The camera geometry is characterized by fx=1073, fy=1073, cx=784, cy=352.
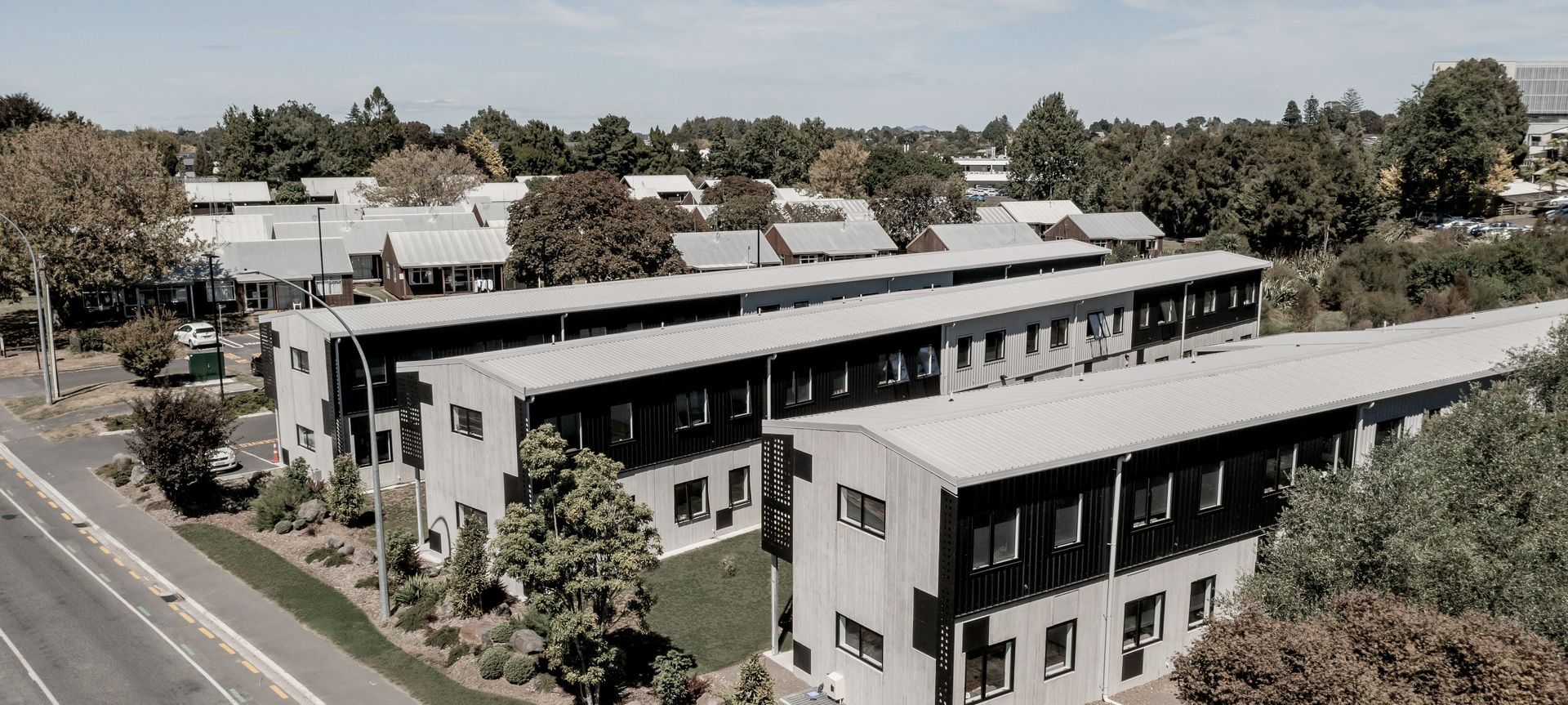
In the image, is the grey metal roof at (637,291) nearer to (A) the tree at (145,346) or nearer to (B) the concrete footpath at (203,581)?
(B) the concrete footpath at (203,581)

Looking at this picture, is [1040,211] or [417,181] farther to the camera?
[1040,211]

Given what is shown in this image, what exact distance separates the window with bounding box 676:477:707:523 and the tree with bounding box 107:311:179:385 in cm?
3904

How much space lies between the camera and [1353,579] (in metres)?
22.3

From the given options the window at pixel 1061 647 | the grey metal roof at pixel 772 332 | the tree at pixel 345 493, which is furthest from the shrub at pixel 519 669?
the tree at pixel 345 493

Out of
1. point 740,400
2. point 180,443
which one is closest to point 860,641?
point 740,400

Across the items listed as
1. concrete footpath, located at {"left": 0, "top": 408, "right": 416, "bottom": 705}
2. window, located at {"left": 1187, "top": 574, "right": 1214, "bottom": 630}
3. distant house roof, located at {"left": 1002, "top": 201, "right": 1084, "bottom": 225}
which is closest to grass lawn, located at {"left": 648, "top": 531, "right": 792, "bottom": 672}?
concrete footpath, located at {"left": 0, "top": 408, "right": 416, "bottom": 705}

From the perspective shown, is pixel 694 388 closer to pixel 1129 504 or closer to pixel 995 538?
pixel 995 538

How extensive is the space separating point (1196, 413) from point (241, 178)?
152 meters

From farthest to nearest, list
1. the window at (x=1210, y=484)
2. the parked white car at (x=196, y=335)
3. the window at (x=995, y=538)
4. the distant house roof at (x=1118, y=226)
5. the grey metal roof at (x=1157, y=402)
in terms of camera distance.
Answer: the distant house roof at (x=1118, y=226) < the parked white car at (x=196, y=335) < the window at (x=1210, y=484) < the grey metal roof at (x=1157, y=402) < the window at (x=995, y=538)

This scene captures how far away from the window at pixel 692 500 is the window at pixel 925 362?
10.7 m

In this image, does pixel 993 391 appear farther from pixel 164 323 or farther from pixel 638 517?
pixel 164 323

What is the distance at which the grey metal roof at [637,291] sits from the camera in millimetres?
43188

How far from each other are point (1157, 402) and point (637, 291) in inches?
1173

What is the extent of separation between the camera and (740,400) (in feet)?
Result: 122
